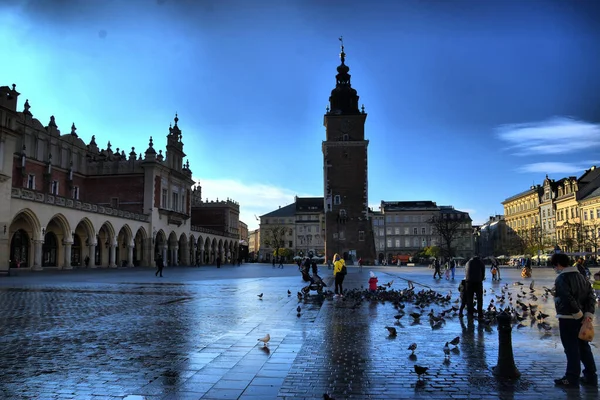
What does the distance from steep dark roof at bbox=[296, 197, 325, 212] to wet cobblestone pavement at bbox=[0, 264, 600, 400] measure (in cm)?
10394

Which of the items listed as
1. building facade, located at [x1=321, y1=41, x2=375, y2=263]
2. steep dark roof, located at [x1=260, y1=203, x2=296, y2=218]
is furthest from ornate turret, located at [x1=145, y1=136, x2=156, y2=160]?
steep dark roof, located at [x1=260, y1=203, x2=296, y2=218]

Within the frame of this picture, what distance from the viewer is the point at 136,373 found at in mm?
5832

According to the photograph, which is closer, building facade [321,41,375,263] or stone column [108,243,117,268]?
stone column [108,243,117,268]

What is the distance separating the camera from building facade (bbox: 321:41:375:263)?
70125mm

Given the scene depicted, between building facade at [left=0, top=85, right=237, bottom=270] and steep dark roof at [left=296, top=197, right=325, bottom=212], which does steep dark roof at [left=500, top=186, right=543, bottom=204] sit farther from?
building facade at [left=0, top=85, right=237, bottom=270]

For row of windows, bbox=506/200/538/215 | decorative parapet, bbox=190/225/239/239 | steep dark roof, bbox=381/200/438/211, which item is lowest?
decorative parapet, bbox=190/225/239/239

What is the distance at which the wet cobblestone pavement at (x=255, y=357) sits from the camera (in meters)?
5.11

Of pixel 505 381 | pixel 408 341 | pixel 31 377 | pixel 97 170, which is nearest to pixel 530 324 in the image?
pixel 408 341

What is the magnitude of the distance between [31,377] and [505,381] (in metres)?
5.46

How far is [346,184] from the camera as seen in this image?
235 ft

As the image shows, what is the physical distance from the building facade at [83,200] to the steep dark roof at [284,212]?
46990 mm

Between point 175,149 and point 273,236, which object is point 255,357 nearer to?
point 175,149

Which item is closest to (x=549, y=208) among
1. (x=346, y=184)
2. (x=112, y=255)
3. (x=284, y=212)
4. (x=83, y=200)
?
(x=346, y=184)

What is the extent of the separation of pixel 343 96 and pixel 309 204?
1839 inches
